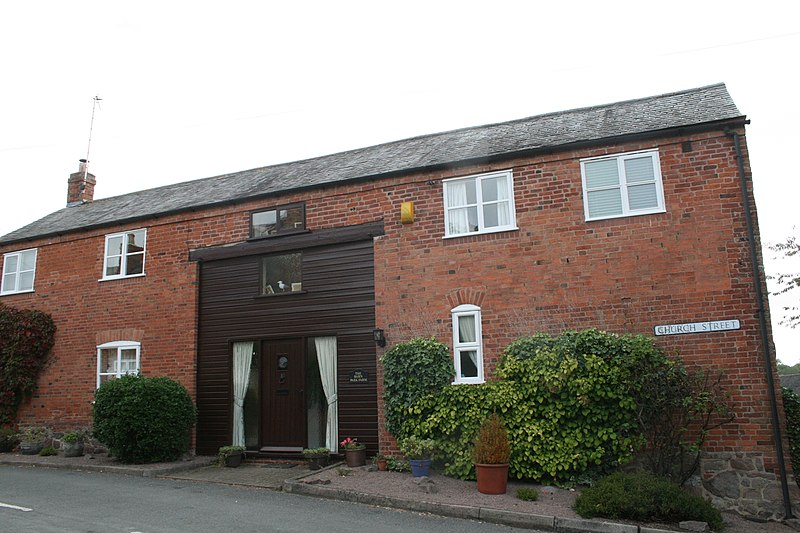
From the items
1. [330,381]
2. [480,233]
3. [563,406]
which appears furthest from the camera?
[330,381]

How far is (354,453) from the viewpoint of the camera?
38.3ft

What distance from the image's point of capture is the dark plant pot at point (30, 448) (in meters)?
14.8

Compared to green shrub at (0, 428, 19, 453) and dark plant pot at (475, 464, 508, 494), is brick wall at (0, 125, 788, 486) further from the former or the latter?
green shrub at (0, 428, 19, 453)

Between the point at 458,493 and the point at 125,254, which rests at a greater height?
the point at 125,254

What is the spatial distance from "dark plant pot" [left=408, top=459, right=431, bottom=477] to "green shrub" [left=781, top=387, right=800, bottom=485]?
5583 mm

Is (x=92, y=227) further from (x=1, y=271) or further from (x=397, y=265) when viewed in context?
(x=397, y=265)

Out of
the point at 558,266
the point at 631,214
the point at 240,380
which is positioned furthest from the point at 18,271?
the point at 631,214

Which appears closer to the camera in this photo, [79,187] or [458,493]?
[458,493]

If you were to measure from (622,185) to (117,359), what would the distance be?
477 inches

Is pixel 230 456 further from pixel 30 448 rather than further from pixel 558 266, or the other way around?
pixel 558 266

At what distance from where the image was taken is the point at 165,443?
12688mm

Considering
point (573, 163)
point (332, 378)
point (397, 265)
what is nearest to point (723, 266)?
point (573, 163)

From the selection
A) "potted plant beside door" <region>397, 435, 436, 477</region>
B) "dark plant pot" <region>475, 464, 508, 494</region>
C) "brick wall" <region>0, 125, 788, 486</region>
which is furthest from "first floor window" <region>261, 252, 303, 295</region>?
"dark plant pot" <region>475, 464, 508, 494</region>

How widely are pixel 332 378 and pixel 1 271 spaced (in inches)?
446
